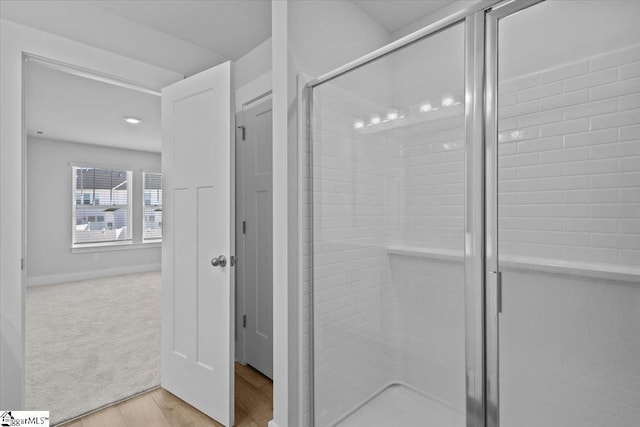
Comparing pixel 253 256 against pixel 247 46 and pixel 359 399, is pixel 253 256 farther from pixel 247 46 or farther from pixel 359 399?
pixel 247 46

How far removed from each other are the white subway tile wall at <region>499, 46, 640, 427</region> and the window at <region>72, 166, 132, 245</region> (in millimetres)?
6830

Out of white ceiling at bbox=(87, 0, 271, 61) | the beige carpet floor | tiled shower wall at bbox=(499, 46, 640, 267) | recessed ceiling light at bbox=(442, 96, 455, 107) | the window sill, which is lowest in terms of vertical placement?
the beige carpet floor

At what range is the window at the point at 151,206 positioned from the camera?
260 inches

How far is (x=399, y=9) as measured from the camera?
2119 mm

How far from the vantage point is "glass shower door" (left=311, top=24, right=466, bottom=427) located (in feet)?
4.17

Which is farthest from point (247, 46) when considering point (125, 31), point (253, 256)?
point (253, 256)

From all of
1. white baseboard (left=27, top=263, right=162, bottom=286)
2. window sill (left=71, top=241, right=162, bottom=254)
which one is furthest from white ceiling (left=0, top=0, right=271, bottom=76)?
white baseboard (left=27, top=263, right=162, bottom=286)

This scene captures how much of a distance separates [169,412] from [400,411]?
4.55 ft

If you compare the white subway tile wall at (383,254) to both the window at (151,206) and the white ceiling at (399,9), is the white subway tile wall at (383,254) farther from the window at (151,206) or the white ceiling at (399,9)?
the window at (151,206)

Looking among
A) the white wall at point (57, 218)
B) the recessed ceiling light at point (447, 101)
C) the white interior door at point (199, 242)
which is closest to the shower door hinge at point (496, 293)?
the recessed ceiling light at point (447, 101)

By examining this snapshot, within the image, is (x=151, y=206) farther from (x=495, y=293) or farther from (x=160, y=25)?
(x=495, y=293)

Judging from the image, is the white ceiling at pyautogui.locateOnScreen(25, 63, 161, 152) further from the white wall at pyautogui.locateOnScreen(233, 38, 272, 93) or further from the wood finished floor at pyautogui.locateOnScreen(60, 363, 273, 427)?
the wood finished floor at pyautogui.locateOnScreen(60, 363, 273, 427)

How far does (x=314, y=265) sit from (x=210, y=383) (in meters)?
0.98

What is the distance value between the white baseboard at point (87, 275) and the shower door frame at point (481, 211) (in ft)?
21.7
